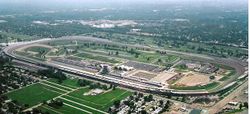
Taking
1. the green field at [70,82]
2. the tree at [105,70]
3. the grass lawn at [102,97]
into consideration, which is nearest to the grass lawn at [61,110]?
the grass lawn at [102,97]

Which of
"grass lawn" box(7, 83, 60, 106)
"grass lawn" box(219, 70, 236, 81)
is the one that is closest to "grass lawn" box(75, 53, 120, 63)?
"grass lawn" box(7, 83, 60, 106)

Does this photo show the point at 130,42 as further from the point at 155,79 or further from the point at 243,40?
the point at 155,79

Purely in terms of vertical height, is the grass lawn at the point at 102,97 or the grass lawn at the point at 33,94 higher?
the grass lawn at the point at 33,94

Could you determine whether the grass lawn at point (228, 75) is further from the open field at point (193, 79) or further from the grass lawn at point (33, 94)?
the grass lawn at point (33, 94)

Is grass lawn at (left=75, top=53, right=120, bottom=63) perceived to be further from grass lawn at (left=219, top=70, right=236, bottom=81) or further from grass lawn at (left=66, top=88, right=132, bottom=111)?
grass lawn at (left=219, top=70, right=236, bottom=81)

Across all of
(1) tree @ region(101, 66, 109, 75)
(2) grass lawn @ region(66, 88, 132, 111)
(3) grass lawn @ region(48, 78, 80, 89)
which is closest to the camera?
(2) grass lawn @ region(66, 88, 132, 111)

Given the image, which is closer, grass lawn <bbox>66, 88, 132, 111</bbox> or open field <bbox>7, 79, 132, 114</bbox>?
open field <bbox>7, 79, 132, 114</bbox>

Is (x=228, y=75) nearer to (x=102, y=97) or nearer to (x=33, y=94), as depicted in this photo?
(x=102, y=97)

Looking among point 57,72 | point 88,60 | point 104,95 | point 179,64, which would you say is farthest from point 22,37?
point 104,95

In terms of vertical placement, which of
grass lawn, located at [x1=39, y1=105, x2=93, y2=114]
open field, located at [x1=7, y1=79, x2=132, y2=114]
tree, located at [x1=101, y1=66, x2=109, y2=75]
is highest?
tree, located at [x1=101, y1=66, x2=109, y2=75]
